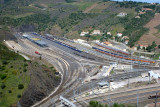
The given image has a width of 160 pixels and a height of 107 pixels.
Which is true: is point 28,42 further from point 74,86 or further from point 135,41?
point 74,86

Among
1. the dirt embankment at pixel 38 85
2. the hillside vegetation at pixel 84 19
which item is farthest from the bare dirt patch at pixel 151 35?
the dirt embankment at pixel 38 85

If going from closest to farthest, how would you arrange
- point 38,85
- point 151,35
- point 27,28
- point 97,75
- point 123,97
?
point 38,85, point 123,97, point 97,75, point 151,35, point 27,28

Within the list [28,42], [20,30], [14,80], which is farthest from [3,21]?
[14,80]

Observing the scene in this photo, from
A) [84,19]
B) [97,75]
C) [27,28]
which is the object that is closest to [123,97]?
[97,75]

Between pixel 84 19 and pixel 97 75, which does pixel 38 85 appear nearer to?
pixel 97 75

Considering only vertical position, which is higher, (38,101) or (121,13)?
(121,13)

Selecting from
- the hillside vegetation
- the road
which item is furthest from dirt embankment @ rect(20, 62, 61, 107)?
the hillside vegetation

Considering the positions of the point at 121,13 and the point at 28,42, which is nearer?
the point at 28,42
